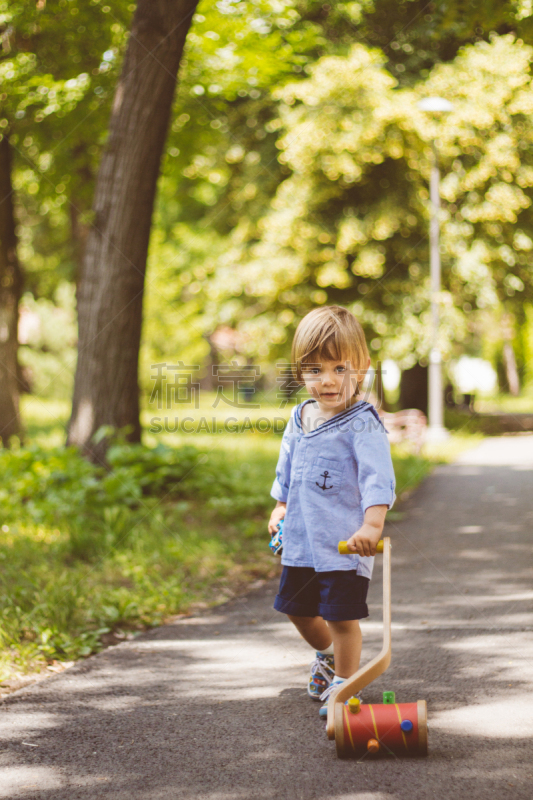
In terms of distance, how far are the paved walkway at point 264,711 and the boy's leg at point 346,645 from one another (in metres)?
0.24

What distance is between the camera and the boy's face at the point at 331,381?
9.00 ft

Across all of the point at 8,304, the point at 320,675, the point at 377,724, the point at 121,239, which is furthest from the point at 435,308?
the point at 377,724

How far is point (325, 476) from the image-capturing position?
2.78 metres

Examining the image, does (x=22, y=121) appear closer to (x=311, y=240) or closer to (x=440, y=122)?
(x=311, y=240)

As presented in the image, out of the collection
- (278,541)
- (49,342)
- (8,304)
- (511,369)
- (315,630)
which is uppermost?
(49,342)

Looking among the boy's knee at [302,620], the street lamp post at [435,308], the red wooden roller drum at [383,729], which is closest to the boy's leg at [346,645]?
the boy's knee at [302,620]

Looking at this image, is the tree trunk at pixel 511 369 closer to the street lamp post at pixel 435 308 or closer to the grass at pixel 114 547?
the street lamp post at pixel 435 308

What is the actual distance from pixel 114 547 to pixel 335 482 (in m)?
3.19

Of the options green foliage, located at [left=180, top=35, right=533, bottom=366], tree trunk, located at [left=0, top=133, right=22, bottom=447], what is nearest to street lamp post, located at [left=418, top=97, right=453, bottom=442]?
green foliage, located at [left=180, top=35, right=533, bottom=366]

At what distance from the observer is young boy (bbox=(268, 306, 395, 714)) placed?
2.71 metres

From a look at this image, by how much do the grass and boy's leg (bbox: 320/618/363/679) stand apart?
153cm

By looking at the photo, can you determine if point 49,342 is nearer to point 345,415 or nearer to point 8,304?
point 8,304

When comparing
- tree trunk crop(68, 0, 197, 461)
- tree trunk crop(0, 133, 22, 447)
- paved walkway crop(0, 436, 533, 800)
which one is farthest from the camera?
tree trunk crop(0, 133, 22, 447)

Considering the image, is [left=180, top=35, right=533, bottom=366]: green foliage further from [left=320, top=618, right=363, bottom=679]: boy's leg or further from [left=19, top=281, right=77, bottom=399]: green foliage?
[left=320, top=618, right=363, bottom=679]: boy's leg
